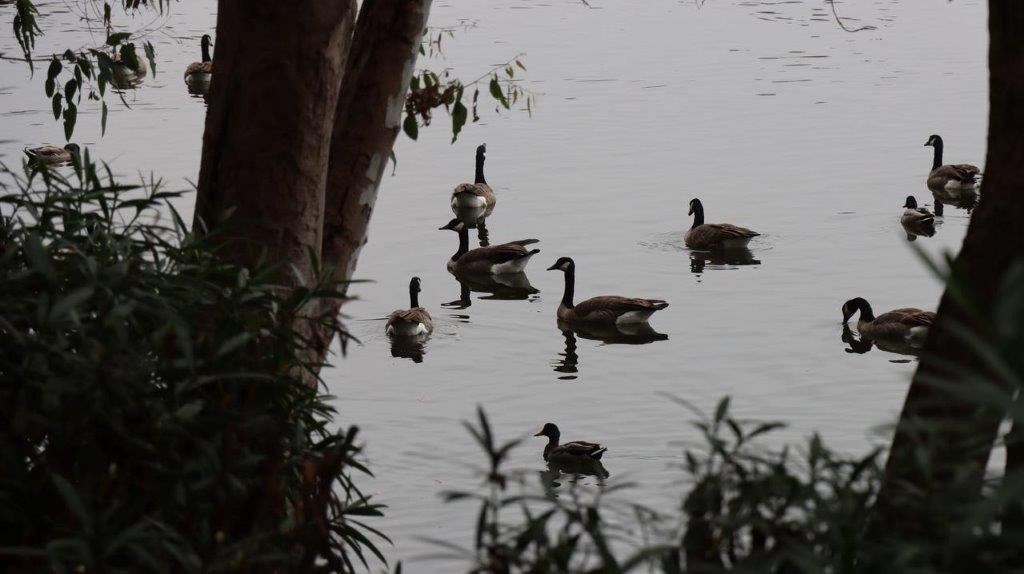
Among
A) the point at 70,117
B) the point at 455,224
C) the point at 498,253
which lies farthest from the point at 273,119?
the point at 455,224

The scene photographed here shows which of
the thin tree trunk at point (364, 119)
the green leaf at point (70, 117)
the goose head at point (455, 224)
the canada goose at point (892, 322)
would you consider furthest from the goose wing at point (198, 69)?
the thin tree trunk at point (364, 119)

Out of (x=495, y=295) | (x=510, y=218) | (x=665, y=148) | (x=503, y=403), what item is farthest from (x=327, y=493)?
(x=665, y=148)

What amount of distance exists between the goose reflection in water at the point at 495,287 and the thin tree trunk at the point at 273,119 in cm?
1089

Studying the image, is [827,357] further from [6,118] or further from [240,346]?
[6,118]

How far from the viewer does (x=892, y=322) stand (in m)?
13.9

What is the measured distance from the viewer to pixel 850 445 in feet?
36.6

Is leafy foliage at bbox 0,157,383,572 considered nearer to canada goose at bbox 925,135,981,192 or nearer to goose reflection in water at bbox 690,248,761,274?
goose reflection in water at bbox 690,248,761,274

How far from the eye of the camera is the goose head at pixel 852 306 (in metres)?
14.3

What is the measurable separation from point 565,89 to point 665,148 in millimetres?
4341

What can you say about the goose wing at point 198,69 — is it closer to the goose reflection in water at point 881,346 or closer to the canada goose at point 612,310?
the canada goose at point 612,310

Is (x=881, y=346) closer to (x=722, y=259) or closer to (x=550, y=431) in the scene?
(x=722, y=259)

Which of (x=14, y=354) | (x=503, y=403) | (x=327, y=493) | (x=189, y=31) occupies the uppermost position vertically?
(x=189, y=31)

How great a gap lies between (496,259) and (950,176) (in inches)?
258

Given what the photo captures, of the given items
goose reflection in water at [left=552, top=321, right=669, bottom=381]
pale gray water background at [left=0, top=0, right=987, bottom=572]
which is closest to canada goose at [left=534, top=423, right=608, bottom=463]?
pale gray water background at [left=0, top=0, right=987, bottom=572]
